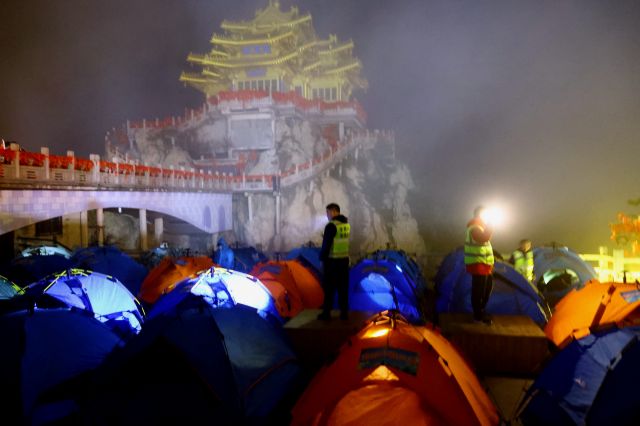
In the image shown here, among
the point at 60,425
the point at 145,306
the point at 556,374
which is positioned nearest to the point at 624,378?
the point at 556,374

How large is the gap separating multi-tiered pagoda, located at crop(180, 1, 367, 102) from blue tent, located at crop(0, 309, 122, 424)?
3358 cm

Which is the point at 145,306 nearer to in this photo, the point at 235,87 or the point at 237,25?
the point at 235,87

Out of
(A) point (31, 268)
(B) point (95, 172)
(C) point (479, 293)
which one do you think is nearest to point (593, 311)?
(C) point (479, 293)

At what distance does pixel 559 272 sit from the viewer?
11.2 m

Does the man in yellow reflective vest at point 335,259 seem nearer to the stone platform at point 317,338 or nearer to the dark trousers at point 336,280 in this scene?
the dark trousers at point 336,280

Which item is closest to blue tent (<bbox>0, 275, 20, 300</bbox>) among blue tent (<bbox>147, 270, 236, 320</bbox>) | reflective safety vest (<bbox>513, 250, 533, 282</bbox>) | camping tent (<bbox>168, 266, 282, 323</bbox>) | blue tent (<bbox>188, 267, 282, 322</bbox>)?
blue tent (<bbox>147, 270, 236, 320</bbox>)

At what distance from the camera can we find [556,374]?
14.5 feet

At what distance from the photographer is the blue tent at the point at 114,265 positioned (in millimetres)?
12038

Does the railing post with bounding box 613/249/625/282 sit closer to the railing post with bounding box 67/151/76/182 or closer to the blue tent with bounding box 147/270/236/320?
the blue tent with bounding box 147/270/236/320

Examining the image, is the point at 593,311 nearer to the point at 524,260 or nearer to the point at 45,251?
the point at 524,260

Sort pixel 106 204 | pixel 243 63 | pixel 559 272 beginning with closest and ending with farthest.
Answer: pixel 559 272 → pixel 106 204 → pixel 243 63

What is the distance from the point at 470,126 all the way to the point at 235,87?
Answer: 3646 cm

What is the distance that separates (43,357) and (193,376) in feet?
6.87

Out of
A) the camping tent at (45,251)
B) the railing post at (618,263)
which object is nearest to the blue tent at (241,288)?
the camping tent at (45,251)
